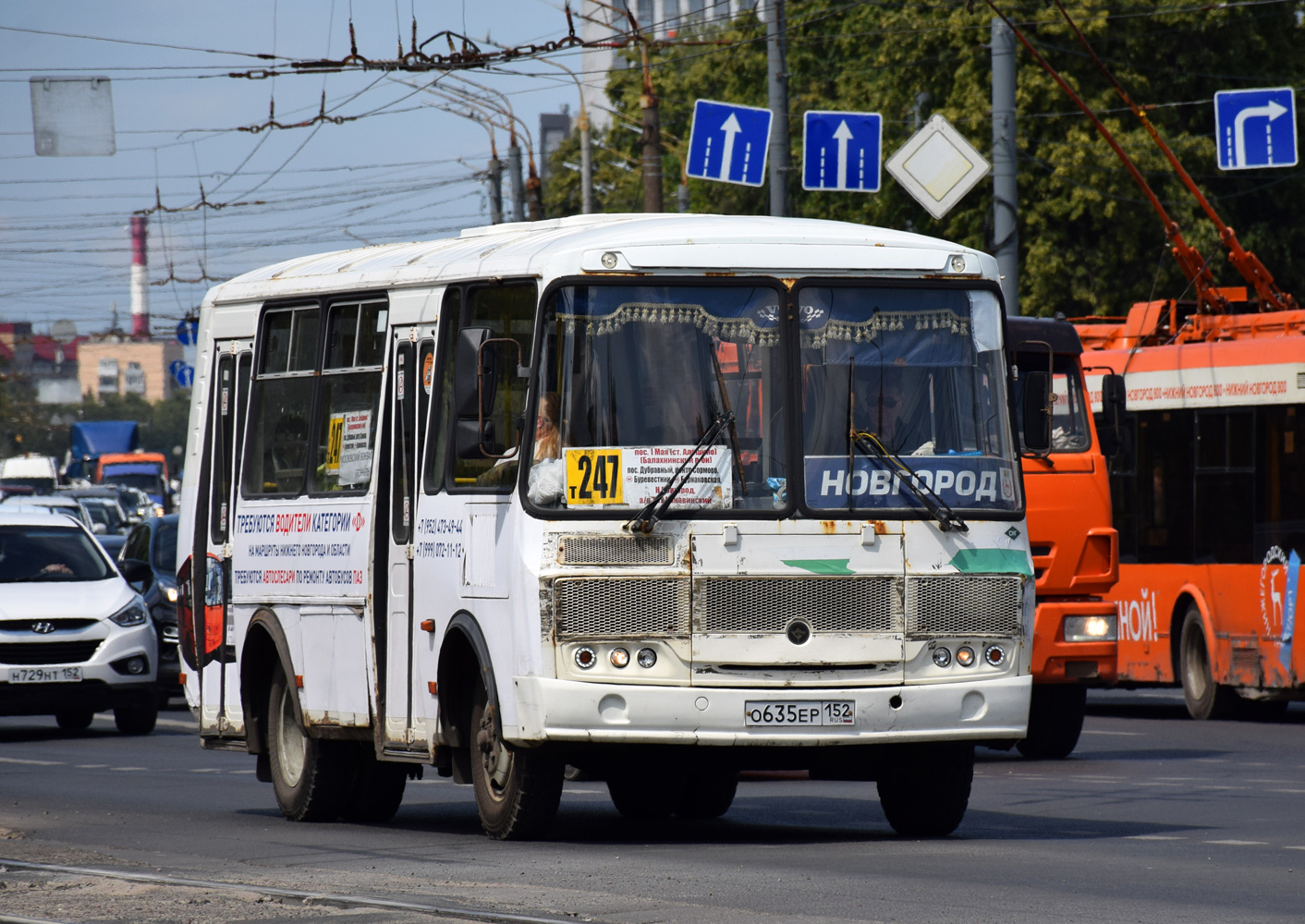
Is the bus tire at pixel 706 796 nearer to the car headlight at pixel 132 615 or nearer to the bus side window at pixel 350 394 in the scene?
the bus side window at pixel 350 394

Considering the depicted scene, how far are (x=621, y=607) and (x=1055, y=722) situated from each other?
7.30 m

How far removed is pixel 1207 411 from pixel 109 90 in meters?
13.5

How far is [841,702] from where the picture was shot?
35.2 ft

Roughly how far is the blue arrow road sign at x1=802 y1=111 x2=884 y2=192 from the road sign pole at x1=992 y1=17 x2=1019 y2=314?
1.63 m

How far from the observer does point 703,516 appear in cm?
1070

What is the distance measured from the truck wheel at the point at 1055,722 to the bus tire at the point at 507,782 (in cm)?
677

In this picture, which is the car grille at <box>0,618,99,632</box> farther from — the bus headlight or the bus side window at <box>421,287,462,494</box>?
the bus side window at <box>421,287,462,494</box>

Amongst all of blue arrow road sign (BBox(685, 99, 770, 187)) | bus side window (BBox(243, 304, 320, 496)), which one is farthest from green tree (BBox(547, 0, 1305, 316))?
bus side window (BBox(243, 304, 320, 496))

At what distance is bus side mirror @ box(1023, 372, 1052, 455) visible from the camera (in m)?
11.6

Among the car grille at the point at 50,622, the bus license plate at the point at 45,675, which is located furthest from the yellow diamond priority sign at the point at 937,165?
the bus license plate at the point at 45,675


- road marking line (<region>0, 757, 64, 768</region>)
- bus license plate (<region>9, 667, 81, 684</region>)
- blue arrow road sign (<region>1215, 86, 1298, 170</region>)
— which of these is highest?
blue arrow road sign (<region>1215, 86, 1298, 170</region>)

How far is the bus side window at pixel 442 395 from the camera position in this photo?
11602mm

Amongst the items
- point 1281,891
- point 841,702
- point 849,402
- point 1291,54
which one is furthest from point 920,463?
point 1291,54

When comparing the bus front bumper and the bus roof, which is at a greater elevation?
the bus roof
